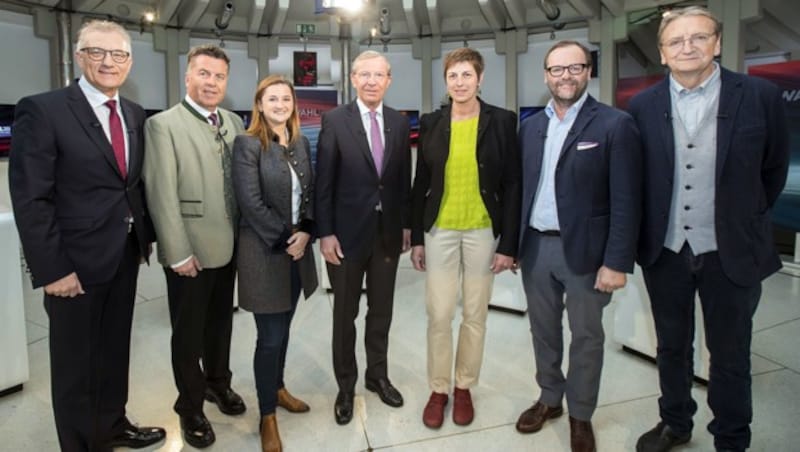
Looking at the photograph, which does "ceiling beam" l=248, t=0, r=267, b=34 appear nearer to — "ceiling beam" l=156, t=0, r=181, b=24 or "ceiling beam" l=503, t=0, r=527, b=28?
"ceiling beam" l=156, t=0, r=181, b=24

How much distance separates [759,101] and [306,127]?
698cm

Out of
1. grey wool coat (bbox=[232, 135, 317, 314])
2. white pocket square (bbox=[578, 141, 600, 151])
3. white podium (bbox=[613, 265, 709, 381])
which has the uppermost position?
white pocket square (bbox=[578, 141, 600, 151])

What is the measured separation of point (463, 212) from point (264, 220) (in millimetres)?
845

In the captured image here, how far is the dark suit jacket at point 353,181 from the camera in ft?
7.47

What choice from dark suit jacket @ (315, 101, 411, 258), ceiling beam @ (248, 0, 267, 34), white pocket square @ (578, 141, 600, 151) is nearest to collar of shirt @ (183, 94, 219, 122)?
dark suit jacket @ (315, 101, 411, 258)

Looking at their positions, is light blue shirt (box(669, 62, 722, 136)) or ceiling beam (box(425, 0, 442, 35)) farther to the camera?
ceiling beam (box(425, 0, 442, 35))

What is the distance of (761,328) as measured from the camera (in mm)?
3604

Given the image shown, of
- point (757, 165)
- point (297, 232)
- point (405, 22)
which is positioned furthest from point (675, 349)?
point (405, 22)

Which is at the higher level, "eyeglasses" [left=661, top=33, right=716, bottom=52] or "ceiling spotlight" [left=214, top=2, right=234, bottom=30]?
"ceiling spotlight" [left=214, top=2, right=234, bottom=30]

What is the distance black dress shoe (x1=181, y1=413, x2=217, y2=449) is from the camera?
7.36 feet

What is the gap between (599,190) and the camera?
1978 millimetres

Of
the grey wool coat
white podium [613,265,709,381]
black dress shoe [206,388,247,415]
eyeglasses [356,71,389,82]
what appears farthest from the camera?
white podium [613,265,709,381]

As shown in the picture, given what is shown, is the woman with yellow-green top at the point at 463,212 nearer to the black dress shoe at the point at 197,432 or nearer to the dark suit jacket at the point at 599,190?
the dark suit jacket at the point at 599,190

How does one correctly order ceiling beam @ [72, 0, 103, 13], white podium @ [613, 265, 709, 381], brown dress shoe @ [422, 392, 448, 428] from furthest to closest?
ceiling beam @ [72, 0, 103, 13], white podium @ [613, 265, 709, 381], brown dress shoe @ [422, 392, 448, 428]
